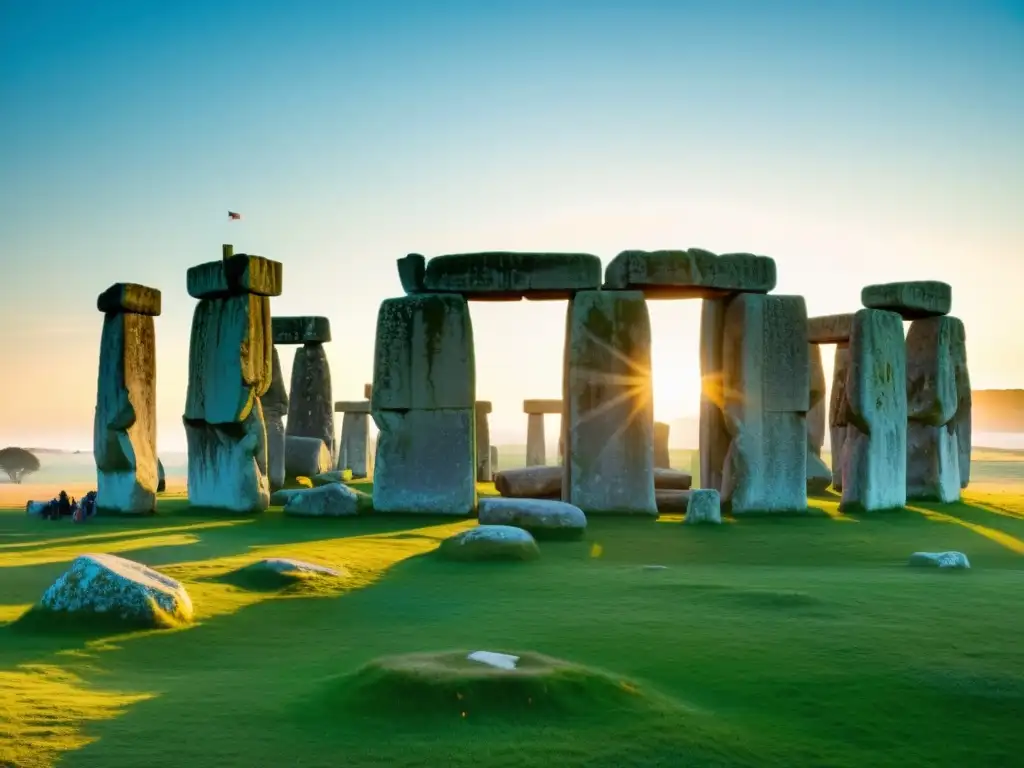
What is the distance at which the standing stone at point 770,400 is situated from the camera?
13227mm

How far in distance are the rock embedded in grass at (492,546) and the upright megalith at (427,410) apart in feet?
14.9

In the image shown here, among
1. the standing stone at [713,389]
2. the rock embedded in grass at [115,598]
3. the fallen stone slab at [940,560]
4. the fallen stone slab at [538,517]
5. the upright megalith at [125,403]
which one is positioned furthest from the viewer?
the standing stone at [713,389]

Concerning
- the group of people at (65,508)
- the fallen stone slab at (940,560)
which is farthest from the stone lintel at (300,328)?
the fallen stone slab at (940,560)

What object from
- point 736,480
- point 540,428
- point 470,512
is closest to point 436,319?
point 470,512

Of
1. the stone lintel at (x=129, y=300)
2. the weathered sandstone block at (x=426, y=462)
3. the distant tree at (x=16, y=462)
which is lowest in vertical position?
the distant tree at (x=16, y=462)

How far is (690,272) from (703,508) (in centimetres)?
324

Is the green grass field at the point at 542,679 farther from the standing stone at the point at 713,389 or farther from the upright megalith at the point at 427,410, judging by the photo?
the standing stone at the point at 713,389

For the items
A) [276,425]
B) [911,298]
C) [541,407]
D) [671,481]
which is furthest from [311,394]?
[911,298]

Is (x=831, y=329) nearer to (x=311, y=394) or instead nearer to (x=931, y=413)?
(x=931, y=413)

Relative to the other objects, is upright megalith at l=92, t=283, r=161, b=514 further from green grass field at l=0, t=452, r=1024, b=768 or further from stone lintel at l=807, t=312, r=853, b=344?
stone lintel at l=807, t=312, r=853, b=344

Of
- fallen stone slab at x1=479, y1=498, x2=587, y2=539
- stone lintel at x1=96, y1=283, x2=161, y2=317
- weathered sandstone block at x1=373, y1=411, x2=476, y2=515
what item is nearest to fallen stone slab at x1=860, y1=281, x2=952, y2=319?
weathered sandstone block at x1=373, y1=411, x2=476, y2=515

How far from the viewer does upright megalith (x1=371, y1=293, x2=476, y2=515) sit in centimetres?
1291

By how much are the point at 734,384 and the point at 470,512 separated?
13.0 feet

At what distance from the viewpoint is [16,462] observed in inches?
1313
